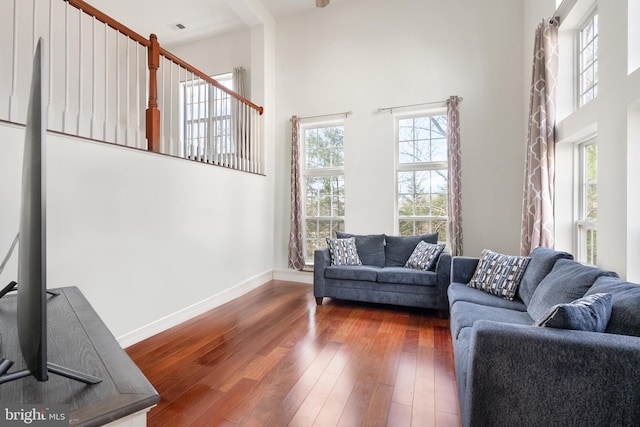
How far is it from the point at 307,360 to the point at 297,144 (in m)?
3.27

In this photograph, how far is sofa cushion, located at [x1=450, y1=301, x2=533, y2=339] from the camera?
1973mm

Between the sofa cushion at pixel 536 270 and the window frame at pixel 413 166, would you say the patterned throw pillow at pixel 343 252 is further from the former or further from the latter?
the sofa cushion at pixel 536 270

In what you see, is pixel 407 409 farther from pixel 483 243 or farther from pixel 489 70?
pixel 489 70

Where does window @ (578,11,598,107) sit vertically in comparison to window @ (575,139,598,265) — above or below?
above

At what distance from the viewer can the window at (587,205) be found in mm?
2680

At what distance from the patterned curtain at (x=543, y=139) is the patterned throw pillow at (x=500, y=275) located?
1.78ft

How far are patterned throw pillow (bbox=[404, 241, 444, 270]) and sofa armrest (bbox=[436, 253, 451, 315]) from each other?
0.17 meters

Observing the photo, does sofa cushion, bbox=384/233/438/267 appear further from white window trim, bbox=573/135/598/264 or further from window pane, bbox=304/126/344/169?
window pane, bbox=304/126/344/169

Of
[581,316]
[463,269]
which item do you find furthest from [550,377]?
[463,269]

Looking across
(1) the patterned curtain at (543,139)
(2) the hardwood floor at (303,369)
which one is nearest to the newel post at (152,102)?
(2) the hardwood floor at (303,369)

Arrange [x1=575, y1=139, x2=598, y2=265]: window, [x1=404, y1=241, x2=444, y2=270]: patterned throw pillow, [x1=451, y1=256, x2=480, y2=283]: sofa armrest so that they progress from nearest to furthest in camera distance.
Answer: [x1=575, y1=139, x2=598, y2=265]: window, [x1=451, y1=256, x2=480, y2=283]: sofa armrest, [x1=404, y1=241, x2=444, y2=270]: patterned throw pillow

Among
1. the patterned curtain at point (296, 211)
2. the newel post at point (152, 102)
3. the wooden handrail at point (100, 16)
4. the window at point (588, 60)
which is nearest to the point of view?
the wooden handrail at point (100, 16)

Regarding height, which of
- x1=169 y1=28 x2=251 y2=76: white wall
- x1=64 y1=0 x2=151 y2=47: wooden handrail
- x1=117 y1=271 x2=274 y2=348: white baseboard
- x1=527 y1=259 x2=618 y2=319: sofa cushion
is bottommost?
x1=117 y1=271 x2=274 y2=348: white baseboard

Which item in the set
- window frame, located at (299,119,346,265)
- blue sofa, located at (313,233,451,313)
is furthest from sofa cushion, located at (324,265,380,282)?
window frame, located at (299,119,346,265)
